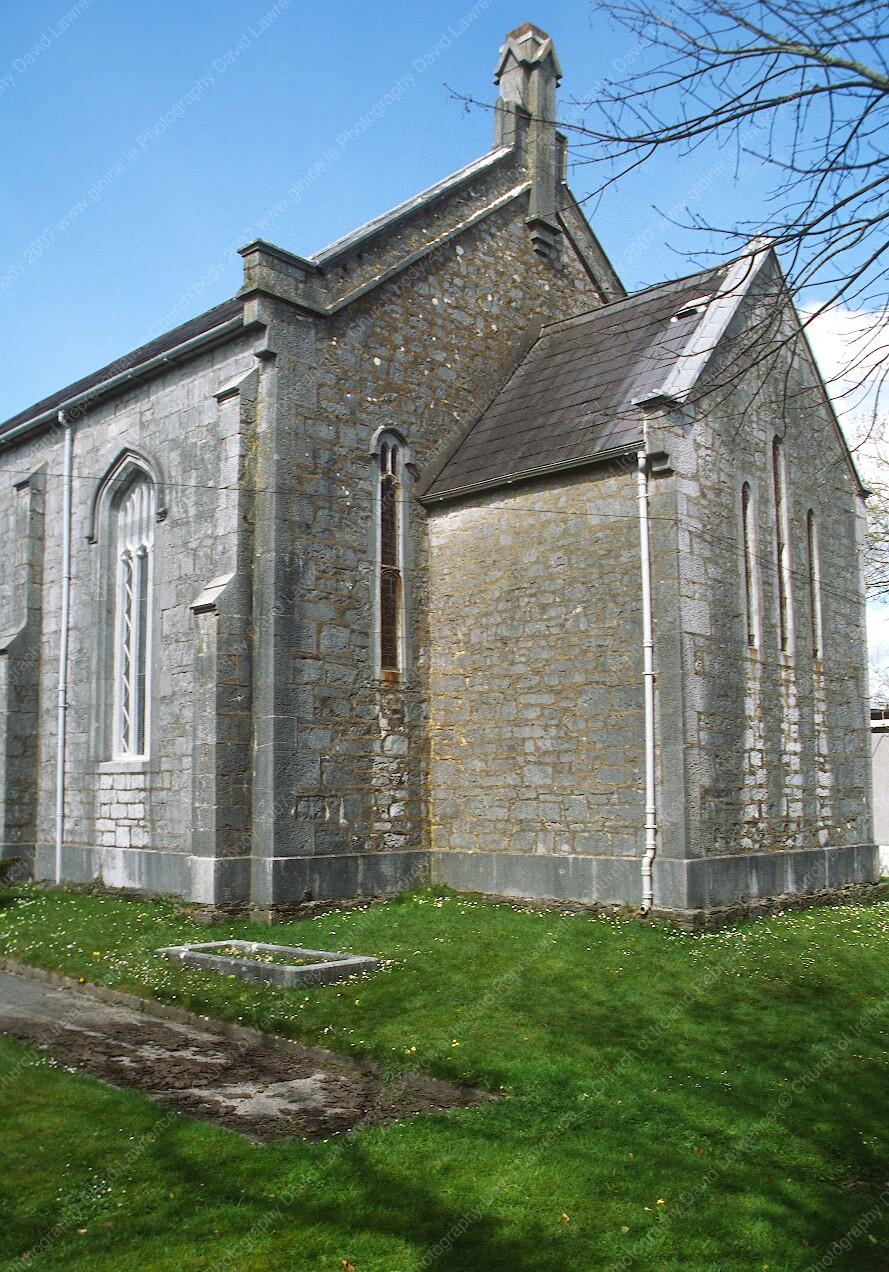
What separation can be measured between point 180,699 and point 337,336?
213 inches

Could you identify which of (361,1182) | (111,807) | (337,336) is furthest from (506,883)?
(361,1182)

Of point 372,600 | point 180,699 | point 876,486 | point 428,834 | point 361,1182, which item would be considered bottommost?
point 361,1182

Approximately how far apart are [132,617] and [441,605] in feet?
15.6

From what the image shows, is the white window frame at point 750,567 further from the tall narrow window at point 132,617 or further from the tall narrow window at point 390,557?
the tall narrow window at point 132,617

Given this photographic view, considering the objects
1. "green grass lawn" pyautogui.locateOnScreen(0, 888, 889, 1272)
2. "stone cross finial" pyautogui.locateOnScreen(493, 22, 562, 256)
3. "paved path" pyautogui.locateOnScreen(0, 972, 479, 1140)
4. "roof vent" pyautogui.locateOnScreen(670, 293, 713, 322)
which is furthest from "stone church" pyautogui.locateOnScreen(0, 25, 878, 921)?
"paved path" pyautogui.locateOnScreen(0, 972, 479, 1140)

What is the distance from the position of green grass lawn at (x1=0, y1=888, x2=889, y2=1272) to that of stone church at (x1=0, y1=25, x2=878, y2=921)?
A: 263 centimetres

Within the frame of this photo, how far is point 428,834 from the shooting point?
1553 centimetres

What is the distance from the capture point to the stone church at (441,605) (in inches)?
525

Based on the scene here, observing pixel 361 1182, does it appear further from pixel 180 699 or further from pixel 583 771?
pixel 180 699

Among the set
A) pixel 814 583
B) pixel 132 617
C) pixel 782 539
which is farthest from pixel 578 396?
pixel 132 617

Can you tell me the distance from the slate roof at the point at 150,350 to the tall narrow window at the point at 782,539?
8173 mm

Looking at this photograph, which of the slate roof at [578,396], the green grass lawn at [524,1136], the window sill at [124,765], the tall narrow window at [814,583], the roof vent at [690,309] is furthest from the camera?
the tall narrow window at [814,583]

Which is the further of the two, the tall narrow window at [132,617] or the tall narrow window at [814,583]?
the tall narrow window at [814,583]

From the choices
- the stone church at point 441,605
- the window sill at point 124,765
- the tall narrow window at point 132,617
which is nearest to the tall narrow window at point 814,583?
the stone church at point 441,605
